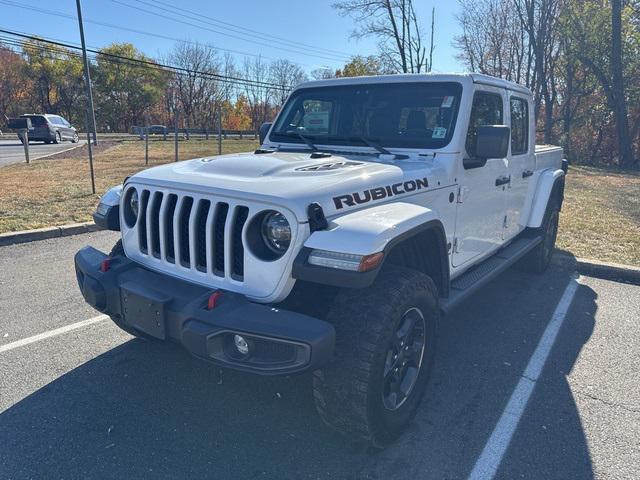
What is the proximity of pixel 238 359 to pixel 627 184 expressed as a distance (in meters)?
15.3

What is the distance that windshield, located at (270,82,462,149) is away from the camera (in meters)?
3.47

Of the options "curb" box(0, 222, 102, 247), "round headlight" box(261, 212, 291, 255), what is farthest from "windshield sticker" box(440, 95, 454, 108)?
"curb" box(0, 222, 102, 247)

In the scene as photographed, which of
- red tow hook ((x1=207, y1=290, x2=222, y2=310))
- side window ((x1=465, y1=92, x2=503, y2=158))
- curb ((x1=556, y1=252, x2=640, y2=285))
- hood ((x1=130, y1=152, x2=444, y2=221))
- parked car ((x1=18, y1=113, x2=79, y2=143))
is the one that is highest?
parked car ((x1=18, y1=113, x2=79, y2=143))

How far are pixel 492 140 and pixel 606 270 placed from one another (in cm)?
361

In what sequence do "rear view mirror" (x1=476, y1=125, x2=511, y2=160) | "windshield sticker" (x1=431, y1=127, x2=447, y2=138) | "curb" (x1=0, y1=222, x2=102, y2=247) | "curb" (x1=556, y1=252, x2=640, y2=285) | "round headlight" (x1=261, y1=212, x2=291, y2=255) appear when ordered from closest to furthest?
"round headlight" (x1=261, y1=212, x2=291, y2=255)
"rear view mirror" (x1=476, y1=125, x2=511, y2=160)
"windshield sticker" (x1=431, y1=127, x2=447, y2=138)
"curb" (x1=556, y1=252, x2=640, y2=285)
"curb" (x1=0, y1=222, x2=102, y2=247)

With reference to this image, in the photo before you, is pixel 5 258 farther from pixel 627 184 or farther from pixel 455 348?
pixel 627 184

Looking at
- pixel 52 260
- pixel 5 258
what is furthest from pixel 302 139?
pixel 5 258

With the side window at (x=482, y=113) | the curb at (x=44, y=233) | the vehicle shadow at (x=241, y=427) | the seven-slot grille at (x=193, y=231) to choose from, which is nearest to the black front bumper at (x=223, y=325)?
the seven-slot grille at (x=193, y=231)

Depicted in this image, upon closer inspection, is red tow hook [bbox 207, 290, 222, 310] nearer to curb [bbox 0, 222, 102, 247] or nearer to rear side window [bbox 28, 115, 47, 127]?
curb [bbox 0, 222, 102, 247]

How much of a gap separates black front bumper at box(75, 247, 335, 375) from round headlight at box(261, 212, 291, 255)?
299mm

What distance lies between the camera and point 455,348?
3791 millimetres

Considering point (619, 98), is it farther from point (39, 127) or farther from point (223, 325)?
point (39, 127)

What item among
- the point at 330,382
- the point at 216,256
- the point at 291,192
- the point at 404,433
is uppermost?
the point at 291,192

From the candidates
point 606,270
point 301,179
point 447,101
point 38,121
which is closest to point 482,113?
point 447,101
